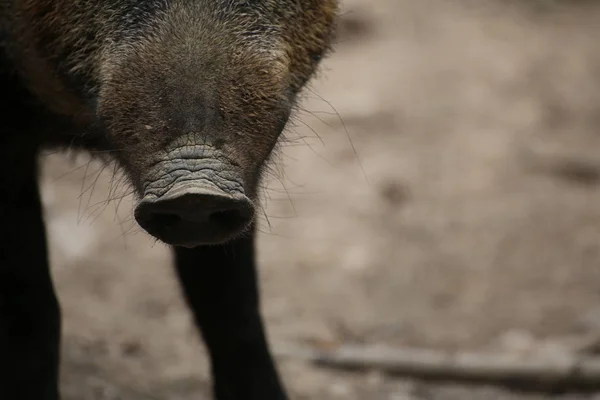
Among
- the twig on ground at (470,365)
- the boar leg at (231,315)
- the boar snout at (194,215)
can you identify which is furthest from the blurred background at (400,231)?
the boar snout at (194,215)

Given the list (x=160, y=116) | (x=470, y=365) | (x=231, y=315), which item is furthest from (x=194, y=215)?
(x=470, y=365)

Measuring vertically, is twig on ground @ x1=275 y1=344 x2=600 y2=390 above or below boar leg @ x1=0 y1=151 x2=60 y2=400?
above

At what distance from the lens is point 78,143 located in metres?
3.40

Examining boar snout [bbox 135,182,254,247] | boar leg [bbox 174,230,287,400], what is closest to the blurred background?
boar leg [bbox 174,230,287,400]

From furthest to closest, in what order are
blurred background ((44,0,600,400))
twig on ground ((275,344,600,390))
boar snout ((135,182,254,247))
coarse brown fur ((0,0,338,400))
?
blurred background ((44,0,600,400)), twig on ground ((275,344,600,390)), coarse brown fur ((0,0,338,400)), boar snout ((135,182,254,247))

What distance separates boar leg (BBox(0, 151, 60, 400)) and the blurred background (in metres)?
0.34

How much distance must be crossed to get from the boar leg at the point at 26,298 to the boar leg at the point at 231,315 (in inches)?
18.3

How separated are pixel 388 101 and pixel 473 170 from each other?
3.34ft

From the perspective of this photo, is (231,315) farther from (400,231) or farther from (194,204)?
(400,231)

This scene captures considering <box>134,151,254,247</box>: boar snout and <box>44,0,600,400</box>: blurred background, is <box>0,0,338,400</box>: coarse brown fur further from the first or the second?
<box>44,0,600,400</box>: blurred background

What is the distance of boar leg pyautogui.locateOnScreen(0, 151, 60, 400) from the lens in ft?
11.0

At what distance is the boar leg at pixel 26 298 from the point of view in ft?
11.0

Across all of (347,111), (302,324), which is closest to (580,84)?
(347,111)

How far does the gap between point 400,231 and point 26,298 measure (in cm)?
288
